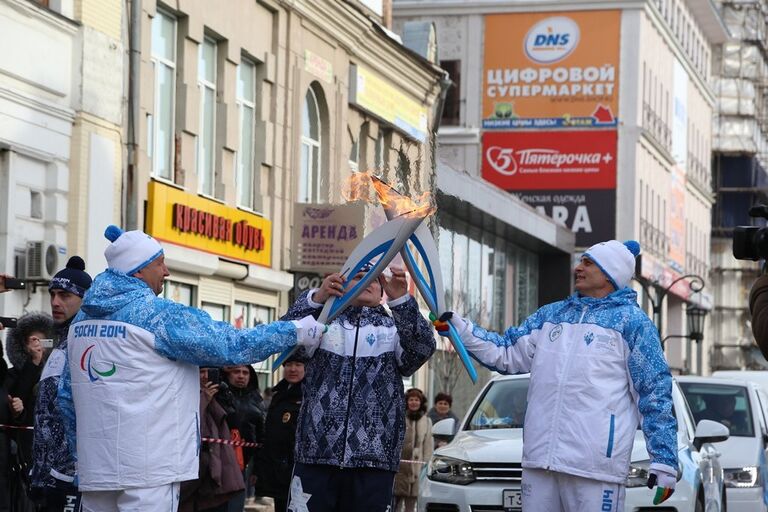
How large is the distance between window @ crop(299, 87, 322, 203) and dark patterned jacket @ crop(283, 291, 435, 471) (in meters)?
20.4

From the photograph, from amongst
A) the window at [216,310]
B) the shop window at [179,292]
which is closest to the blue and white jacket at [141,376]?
the shop window at [179,292]

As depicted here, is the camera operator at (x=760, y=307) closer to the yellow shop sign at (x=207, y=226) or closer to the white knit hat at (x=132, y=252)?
the white knit hat at (x=132, y=252)

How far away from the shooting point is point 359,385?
899 centimetres

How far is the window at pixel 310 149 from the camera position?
2970 centimetres

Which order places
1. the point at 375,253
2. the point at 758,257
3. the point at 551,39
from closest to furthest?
the point at 758,257 < the point at 375,253 < the point at 551,39

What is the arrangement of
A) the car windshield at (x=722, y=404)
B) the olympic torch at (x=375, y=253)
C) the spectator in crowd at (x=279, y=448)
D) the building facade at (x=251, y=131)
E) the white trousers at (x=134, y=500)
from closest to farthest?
the white trousers at (x=134, y=500)
the olympic torch at (x=375, y=253)
the spectator in crowd at (x=279, y=448)
the car windshield at (x=722, y=404)
the building facade at (x=251, y=131)

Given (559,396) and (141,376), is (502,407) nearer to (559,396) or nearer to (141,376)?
(559,396)

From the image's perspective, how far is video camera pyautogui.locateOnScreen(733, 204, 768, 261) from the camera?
6.60 m

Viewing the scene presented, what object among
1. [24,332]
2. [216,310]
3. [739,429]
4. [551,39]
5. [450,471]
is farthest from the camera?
[551,39]

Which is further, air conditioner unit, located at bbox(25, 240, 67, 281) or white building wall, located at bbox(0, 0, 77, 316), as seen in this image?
air conditioner unit, located at bbox(25, 240, 67, 281)

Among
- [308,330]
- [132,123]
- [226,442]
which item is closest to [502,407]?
[226,442]

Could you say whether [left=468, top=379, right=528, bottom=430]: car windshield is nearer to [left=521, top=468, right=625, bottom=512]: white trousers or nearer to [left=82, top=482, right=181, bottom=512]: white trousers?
[left=521, top=468, right=625, bottom=512]: white trousers

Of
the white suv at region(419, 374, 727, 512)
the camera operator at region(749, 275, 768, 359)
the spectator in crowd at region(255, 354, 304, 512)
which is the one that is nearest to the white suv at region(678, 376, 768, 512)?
the white suv at region(419, 374, 727, 512)

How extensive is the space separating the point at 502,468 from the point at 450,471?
17.5 inches
